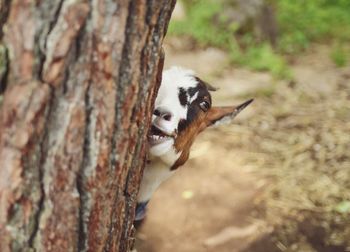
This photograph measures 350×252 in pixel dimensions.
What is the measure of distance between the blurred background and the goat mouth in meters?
1.52

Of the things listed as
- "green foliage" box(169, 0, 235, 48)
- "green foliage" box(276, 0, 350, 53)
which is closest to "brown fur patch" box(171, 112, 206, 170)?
"green foliage" box(169, 0, 235, 48)

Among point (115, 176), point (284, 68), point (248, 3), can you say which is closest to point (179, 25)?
point (248, 3)

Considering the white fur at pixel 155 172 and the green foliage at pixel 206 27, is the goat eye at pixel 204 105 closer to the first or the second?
the white fur at pixel 155 172

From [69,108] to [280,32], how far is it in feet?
21.1

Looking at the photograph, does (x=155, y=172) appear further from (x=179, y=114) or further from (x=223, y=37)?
(x=223, y=37)

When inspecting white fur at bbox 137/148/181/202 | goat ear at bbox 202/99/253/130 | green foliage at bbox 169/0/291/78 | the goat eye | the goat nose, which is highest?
the goat nose

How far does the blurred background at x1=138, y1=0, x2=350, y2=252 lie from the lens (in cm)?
417

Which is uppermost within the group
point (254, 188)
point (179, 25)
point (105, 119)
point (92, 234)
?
point (105, 119)

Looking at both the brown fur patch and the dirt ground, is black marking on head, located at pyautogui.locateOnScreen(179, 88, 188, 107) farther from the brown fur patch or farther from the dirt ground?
the dirt ground

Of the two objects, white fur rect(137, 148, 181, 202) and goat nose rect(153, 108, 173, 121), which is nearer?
goat nose rect(153, 108, 173, 121)

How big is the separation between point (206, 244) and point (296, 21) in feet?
16.6

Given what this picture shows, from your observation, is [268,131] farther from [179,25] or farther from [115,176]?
[115,176]

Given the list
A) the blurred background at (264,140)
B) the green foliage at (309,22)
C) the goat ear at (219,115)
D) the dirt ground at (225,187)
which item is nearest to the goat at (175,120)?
the goat ear at (219,115)

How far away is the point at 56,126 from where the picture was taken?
1808 millimetres
